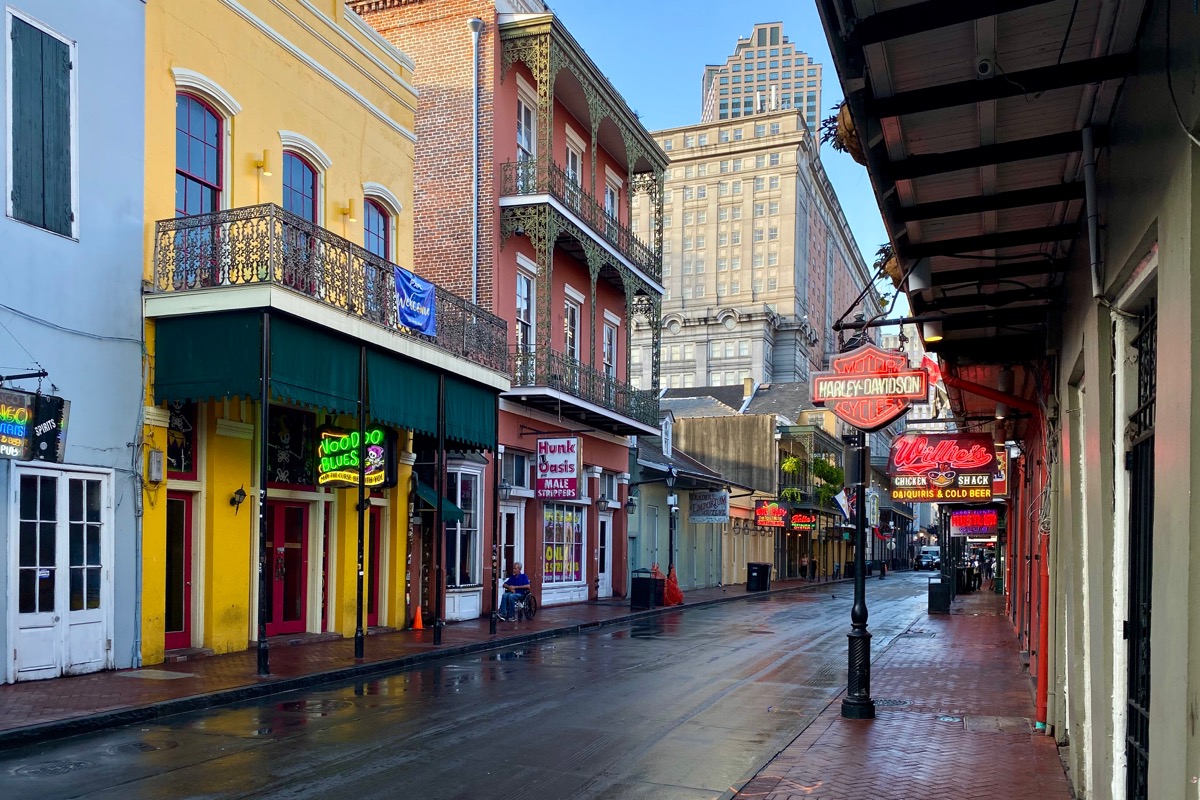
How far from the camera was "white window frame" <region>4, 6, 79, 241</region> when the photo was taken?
12.0 meters

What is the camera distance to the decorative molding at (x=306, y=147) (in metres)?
17.0

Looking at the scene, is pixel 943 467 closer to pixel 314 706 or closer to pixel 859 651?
pixel 859 651

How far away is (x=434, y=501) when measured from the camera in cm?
2014

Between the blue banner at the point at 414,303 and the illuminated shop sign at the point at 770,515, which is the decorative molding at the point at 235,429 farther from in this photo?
the illuminated shop sign at the point at 770,515

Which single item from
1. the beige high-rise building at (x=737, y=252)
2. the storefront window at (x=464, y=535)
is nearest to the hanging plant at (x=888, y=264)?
the storefront window at (x=464, y=535)

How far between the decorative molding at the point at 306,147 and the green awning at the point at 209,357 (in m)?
4.24

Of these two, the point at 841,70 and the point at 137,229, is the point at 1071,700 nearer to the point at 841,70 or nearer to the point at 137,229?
the point at 841,70

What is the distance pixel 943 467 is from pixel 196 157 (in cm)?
1174

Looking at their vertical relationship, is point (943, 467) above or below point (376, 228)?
below

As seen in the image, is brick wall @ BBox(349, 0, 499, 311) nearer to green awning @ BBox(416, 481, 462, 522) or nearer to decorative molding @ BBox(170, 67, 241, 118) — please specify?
green awning @ BBox(416, 481, 462, 522)

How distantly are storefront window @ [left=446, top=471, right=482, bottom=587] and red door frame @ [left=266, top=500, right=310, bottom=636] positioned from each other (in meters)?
4.72

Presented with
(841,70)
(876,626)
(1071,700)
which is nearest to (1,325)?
(841,70)

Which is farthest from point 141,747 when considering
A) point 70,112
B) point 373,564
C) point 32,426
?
point 373,564

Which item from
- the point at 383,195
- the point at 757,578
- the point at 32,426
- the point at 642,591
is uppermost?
the point at 383,195
